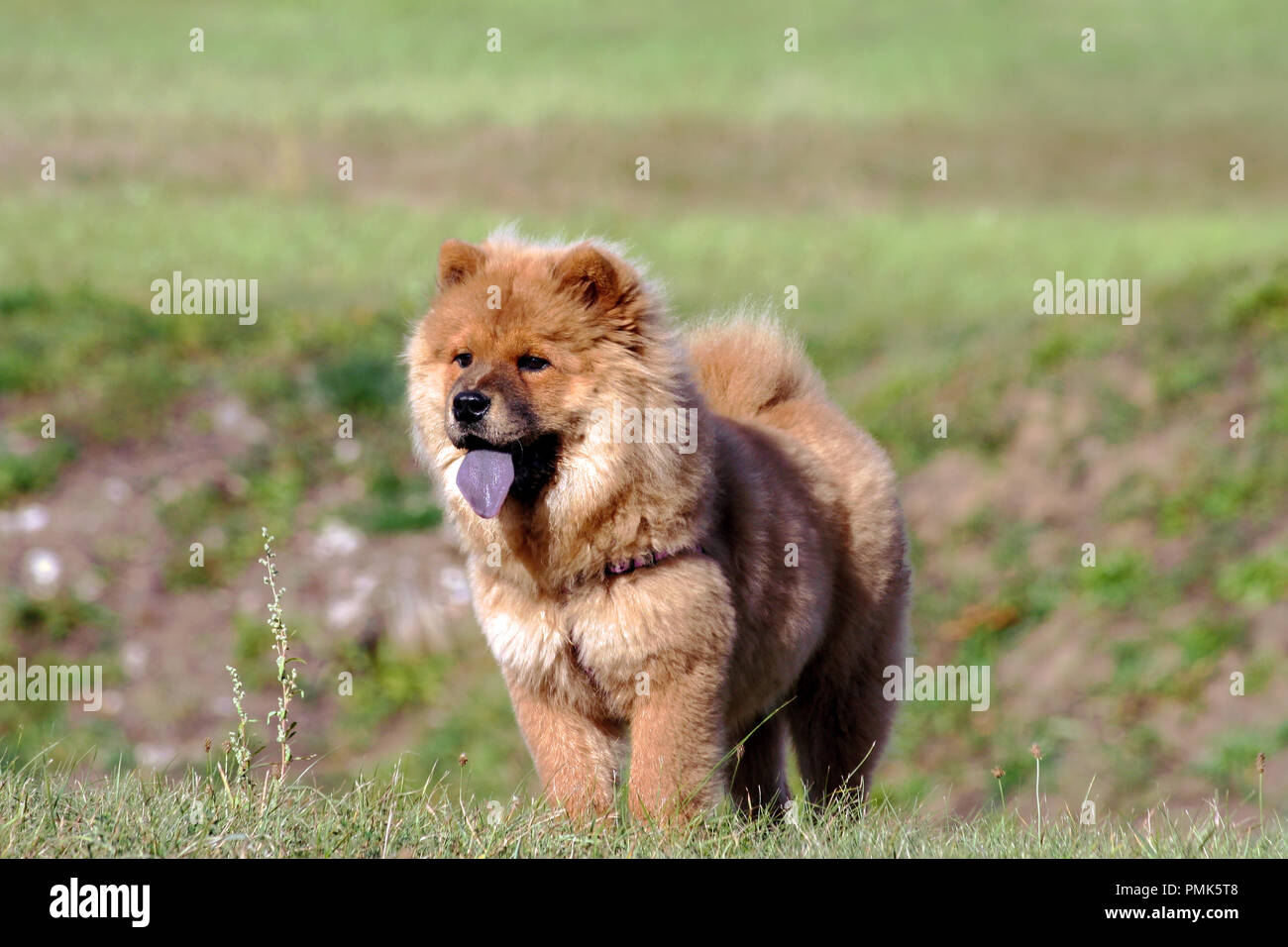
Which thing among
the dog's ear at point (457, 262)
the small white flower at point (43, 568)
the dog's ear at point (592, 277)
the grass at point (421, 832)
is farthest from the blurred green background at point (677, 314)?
the dog's ear at point (592, 277)

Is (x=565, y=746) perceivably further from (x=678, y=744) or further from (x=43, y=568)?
(x=43, y=568)

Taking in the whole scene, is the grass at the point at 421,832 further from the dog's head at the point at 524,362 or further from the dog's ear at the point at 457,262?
the dog's ear at the point at 457,262

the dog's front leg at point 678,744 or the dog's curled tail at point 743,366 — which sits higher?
the dog's curled tail at point 743,366

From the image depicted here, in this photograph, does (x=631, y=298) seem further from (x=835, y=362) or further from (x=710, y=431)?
(x=835, y=362)

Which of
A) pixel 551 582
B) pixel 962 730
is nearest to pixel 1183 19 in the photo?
pixel 962 730

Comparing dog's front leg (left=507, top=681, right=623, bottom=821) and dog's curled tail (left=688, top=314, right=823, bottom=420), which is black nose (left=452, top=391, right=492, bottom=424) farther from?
dog's curled tail (left=688, top=314, right=823, bottom=420)

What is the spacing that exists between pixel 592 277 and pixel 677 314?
2.11 ft

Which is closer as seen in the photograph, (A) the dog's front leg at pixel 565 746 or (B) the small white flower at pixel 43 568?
(A) the dog's front leg at pixel 565 746

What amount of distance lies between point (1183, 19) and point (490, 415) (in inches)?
1325

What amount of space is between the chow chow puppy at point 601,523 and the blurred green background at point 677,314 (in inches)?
74.3

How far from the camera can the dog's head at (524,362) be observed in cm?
486

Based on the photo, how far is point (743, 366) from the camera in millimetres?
6344

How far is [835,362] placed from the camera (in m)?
15.4

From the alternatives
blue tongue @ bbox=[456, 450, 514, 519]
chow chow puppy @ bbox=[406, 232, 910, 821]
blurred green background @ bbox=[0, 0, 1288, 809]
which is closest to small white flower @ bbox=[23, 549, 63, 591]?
blurred green background @ bbox=[0, 0, 1288, 809]
